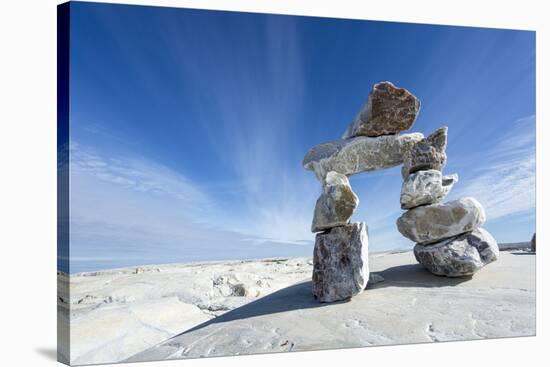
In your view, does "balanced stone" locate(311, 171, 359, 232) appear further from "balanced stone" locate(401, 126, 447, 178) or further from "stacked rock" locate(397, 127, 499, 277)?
"balanced stone" locate(401, 126, 447, 178)

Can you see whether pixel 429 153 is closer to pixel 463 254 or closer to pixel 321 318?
pixel 463 254

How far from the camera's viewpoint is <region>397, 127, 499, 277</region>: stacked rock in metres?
7.91

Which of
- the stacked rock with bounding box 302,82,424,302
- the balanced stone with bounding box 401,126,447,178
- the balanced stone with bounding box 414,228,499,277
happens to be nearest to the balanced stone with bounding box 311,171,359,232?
the stacked rock with bounding box 302,82,424,302

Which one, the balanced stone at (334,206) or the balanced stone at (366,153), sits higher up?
the balanced stone at (366,153)

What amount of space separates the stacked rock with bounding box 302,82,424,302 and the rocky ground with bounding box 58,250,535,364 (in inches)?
15.8

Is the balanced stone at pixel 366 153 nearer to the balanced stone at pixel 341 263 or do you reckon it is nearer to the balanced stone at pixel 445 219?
the balanced stone at pixel 445 219

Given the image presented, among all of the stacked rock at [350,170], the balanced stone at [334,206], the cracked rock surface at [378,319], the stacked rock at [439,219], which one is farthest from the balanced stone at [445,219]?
the balanced stone at [334,206]

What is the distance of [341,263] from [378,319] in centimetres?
105

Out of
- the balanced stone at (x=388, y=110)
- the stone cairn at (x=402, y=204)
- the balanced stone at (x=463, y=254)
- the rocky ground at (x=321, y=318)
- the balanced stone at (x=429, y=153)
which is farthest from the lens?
the balanced stone at (x=388, y=110)

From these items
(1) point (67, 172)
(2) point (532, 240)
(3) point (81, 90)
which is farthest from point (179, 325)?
(2) point (532, 240)

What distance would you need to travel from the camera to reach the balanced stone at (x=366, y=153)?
8242mm

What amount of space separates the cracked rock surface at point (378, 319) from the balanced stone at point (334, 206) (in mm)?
1240

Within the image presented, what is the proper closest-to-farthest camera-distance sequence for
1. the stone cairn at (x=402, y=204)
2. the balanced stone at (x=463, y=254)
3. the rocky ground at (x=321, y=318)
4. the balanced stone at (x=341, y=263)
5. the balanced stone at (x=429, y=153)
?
the rocky ground at (x=321, y=318)
the balanced stone at (x=341, y=263)
the stone cairn at (x=402, y=204)
the balanced stone at (x=463, y=254)
the balanced stone at (x=429, y=153)

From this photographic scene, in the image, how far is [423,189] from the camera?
7.91 metres
